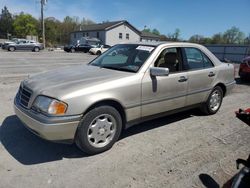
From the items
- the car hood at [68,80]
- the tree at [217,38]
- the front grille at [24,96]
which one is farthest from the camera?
the tree at [217,38]

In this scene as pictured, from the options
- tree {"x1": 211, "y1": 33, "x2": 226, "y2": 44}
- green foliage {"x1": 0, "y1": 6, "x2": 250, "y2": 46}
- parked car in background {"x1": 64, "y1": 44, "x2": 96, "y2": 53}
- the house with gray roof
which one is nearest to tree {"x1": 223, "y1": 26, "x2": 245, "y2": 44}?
green foliage {"x1": 0, "y1": 6, "x2": 250, "y2": 46}

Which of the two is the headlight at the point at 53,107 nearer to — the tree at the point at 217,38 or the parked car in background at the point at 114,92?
the parked car in background at the point at 114,92

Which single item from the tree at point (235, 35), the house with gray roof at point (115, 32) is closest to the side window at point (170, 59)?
the house with gray roof at point (115, 32)

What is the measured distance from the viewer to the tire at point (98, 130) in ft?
11.7

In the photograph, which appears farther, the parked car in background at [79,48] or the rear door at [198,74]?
the parked car in background at [79,48]

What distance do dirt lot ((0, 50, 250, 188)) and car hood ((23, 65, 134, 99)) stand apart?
3.09 feet

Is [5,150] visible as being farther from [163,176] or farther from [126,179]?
[163,176]

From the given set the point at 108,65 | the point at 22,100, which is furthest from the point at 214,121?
the point at 22,100

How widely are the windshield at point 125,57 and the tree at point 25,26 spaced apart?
78.0 metres

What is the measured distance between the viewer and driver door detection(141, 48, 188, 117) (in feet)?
13.7

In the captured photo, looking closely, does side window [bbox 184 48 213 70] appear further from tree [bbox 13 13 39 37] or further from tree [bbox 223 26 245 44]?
tree [bbox 223 26 245 44]

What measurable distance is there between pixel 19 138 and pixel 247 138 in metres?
3.89

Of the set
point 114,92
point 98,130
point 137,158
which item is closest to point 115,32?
point 114,92

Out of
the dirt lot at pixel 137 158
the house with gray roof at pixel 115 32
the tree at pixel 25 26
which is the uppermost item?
the tree at pixel 25 26
